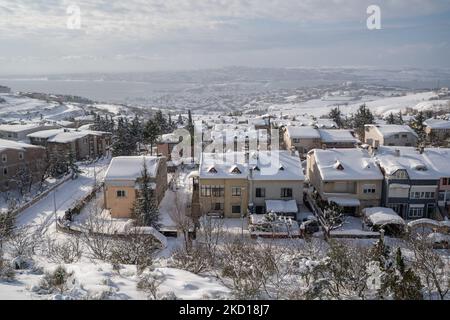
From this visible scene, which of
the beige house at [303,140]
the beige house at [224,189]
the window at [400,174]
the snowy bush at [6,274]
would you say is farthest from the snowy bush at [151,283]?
the beige house at [303,140]

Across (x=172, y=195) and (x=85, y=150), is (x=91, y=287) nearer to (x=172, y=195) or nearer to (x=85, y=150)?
(x=172, y=195)

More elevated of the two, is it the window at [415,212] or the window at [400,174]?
the window at [400,174]

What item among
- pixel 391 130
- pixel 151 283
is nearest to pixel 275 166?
pixel 151 283

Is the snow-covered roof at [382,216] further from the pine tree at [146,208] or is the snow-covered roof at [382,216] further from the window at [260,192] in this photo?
the pine tree at [146,208]

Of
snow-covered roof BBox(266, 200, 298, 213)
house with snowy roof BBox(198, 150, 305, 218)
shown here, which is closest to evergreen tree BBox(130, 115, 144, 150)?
house with snowy roof BBox(198, 150, 305, 218)

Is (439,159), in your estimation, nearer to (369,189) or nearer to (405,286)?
(369,189)

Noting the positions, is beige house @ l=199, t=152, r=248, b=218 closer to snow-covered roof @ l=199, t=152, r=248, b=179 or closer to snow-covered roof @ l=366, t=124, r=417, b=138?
snow-covered roof @ l=199, t=152, r=248, b=179

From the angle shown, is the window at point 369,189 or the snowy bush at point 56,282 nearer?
the snowy bush at point 56,282
